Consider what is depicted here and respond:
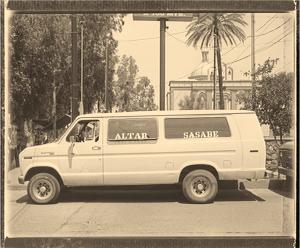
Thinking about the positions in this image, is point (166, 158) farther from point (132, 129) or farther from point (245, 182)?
point (245, 182)

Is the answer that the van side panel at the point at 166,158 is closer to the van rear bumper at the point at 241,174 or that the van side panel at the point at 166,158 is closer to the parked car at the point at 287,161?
the van rear bumper at the point at 241,174

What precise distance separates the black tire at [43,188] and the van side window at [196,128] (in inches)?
59.6

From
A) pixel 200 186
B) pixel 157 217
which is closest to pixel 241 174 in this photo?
pixel 200 186

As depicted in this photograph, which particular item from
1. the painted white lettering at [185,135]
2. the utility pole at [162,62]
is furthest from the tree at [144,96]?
the painted white lettering at [185,135]

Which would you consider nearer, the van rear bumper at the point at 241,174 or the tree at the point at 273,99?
the tree at the point at 273,99

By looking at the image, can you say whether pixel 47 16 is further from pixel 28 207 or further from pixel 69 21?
pixel 28 207

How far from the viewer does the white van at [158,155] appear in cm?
746

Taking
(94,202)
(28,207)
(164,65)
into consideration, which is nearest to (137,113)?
(164,65)

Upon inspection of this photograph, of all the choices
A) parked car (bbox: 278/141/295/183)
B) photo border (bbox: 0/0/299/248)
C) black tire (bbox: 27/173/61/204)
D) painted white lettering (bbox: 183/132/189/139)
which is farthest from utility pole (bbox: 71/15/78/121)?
parked car (bbox: 278/141/295/183)

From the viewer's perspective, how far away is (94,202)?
7551mm

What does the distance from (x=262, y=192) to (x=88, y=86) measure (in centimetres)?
245

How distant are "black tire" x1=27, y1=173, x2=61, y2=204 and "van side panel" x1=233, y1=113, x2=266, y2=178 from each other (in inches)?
91.8

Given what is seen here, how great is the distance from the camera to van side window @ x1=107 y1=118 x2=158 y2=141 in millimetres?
7570

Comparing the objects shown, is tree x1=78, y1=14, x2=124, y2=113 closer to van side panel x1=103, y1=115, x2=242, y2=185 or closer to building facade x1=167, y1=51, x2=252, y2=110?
van side panel x1=103, y1=115, x2=242, y2=185
